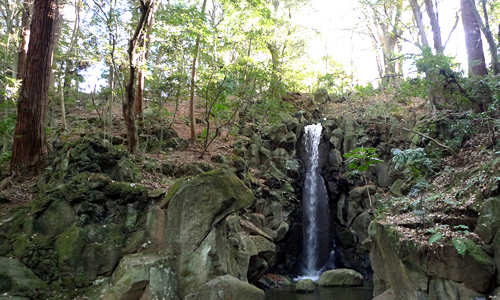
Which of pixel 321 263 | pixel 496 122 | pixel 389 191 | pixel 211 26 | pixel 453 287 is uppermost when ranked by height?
pixel 211 26

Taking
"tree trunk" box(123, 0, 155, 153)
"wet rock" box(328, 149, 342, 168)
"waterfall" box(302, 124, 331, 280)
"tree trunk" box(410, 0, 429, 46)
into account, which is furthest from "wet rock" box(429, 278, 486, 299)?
"wet rock" box(328, 149, 342, 168)

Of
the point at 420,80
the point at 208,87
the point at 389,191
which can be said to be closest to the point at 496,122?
the point at 420,80

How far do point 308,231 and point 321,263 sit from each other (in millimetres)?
1624

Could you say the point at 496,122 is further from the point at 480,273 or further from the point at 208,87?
the point at 208,87

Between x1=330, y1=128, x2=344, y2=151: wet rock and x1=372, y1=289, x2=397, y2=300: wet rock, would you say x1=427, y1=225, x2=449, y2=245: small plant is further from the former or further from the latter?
x1=330, y1=128, x2=344, y2=151: wet rock

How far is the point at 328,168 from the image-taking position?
18500 millimetres

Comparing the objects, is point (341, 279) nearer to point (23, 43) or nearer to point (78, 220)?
point (78, 220)

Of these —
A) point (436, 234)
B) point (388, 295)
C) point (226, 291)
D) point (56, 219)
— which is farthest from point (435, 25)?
point (56, 219)

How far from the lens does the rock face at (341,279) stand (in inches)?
523

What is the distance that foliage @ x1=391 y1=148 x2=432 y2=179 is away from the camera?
32.1 ft

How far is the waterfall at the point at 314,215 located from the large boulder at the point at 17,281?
12.4 meters

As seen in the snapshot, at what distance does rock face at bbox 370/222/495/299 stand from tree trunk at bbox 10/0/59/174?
8.42 meters

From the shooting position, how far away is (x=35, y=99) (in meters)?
8.16

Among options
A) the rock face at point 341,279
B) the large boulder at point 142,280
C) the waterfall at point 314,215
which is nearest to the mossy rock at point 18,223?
the large boulder at point 142,280
